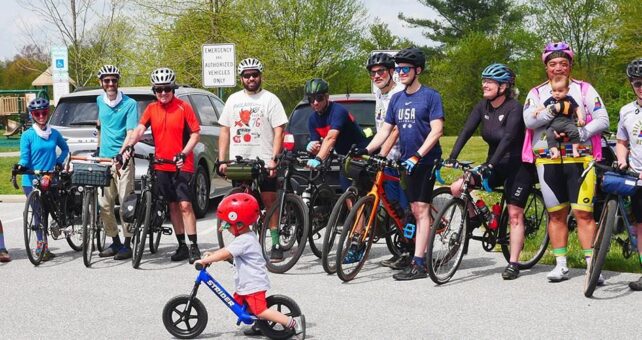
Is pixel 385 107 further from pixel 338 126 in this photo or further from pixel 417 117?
pixel 417 117

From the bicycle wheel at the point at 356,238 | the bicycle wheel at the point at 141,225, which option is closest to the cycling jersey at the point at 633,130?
the bicycle wheel at the point at 356,238

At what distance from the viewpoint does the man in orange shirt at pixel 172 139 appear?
8.63 m

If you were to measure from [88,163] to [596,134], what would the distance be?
4.70 meters

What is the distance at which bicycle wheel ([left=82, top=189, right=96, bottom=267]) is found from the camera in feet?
28.1

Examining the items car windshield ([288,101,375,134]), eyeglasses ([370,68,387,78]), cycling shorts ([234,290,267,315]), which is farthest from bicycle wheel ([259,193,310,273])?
car windshield ([288,101,375,134])

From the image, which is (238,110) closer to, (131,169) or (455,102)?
(131,169)

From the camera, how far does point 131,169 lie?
29.9 feet

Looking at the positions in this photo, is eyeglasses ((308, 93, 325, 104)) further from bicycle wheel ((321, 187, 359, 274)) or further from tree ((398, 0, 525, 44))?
tree ((398, 0, 525, 44))

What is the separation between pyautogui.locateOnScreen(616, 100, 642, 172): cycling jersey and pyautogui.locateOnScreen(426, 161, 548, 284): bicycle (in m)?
1.10

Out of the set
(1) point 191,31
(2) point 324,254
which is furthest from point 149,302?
(1) point 191,31

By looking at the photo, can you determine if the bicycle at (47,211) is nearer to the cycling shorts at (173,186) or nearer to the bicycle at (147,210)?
the bicycle at (147,210)

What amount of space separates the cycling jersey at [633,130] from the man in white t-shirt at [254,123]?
301cm

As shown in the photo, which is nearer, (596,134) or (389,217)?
(596,134)

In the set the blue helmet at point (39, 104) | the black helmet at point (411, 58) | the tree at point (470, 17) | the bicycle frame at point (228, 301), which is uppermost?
the tree at point (470, 17)
